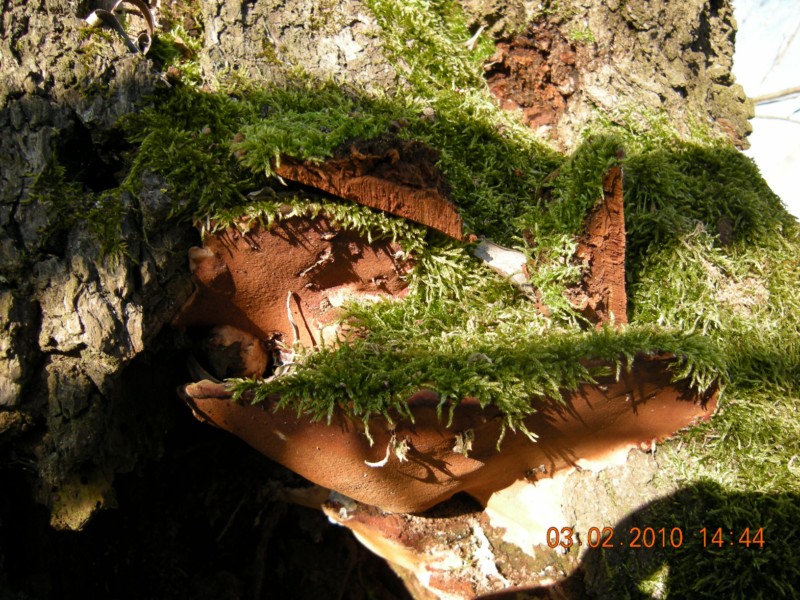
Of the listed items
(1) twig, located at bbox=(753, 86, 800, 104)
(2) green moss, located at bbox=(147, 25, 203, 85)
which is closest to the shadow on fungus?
(2) green moss, located at bbox=(147, 25, 203, 85)

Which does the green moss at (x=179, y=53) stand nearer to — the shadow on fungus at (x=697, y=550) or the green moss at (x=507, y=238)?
the green moss at (x=507, y=238)

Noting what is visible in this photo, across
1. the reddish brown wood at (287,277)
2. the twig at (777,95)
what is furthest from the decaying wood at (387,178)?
the twig at (777,95)

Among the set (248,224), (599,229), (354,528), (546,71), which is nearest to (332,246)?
(248,224)

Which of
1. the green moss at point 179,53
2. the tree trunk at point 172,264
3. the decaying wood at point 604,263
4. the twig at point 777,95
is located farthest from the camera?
the twig at point 777,95

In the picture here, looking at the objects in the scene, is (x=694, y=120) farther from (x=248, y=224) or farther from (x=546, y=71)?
(x=248, y=224)
